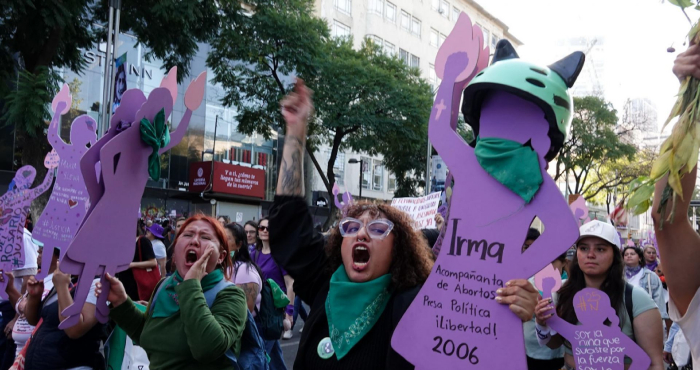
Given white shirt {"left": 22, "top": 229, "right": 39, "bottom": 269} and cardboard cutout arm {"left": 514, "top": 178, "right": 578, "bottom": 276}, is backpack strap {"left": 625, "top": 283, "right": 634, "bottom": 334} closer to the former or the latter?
cardboard cutout arm {"left": 514, "top": 178, "right": 578, "bottom": 276}

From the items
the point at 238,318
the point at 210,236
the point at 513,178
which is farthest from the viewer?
the point at 210,236

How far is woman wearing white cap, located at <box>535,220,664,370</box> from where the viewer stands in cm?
340

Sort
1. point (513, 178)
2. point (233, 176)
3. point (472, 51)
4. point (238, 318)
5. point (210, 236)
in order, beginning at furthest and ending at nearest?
point (233, 176) → point (210, 236) → point (238, 318) → point (472, 51) → point (513, 178)

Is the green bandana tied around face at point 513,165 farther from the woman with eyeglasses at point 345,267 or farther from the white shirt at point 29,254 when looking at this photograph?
the white shirt at point 29,254

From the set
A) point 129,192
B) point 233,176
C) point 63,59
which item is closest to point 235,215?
point 233,176

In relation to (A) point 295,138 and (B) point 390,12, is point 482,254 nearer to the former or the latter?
(A) point 295,138

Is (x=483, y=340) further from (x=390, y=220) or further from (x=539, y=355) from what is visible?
(x=539, y=355)

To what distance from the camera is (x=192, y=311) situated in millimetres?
3035

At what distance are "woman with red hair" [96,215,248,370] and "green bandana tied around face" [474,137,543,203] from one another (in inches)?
60.1

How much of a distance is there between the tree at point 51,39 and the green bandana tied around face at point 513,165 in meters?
9.32

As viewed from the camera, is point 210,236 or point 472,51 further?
point 210,236

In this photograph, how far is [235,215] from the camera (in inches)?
1132

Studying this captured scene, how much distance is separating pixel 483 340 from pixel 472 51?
1111 millimetres

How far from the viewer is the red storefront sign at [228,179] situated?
2745 cm
